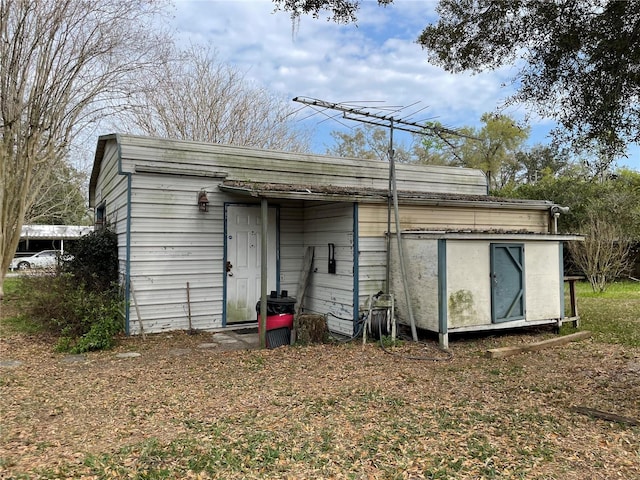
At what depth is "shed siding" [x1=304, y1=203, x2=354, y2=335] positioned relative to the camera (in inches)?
298

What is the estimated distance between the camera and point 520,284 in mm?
7379

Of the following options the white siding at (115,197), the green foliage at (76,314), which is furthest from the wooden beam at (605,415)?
the white siding at (115,197)

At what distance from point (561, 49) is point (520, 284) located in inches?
146

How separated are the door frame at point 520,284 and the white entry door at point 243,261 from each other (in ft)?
13.1

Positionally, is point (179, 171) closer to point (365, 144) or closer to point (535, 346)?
point (535, 346)

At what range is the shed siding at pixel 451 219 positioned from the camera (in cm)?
768

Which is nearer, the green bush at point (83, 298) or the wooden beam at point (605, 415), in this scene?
the wooden beam at point (605, 415)

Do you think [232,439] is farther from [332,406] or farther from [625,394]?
[625,394]

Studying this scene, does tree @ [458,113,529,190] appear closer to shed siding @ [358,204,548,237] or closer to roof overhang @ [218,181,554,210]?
shed siding @ [358,204,548,237]

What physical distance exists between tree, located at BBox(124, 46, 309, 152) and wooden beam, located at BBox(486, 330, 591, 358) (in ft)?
52.1

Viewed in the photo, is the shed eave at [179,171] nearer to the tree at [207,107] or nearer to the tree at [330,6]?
the tree at [330,6]

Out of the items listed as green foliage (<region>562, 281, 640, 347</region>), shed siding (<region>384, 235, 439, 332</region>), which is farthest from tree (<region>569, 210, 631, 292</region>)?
shed siding (<region>384, 235, 439, 332</region>)

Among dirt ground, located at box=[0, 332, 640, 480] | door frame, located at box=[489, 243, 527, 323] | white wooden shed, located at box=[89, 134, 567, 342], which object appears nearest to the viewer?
dirt ground, located at box=[0, 332, 640, 480]

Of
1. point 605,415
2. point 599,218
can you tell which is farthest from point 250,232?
point 599,218
